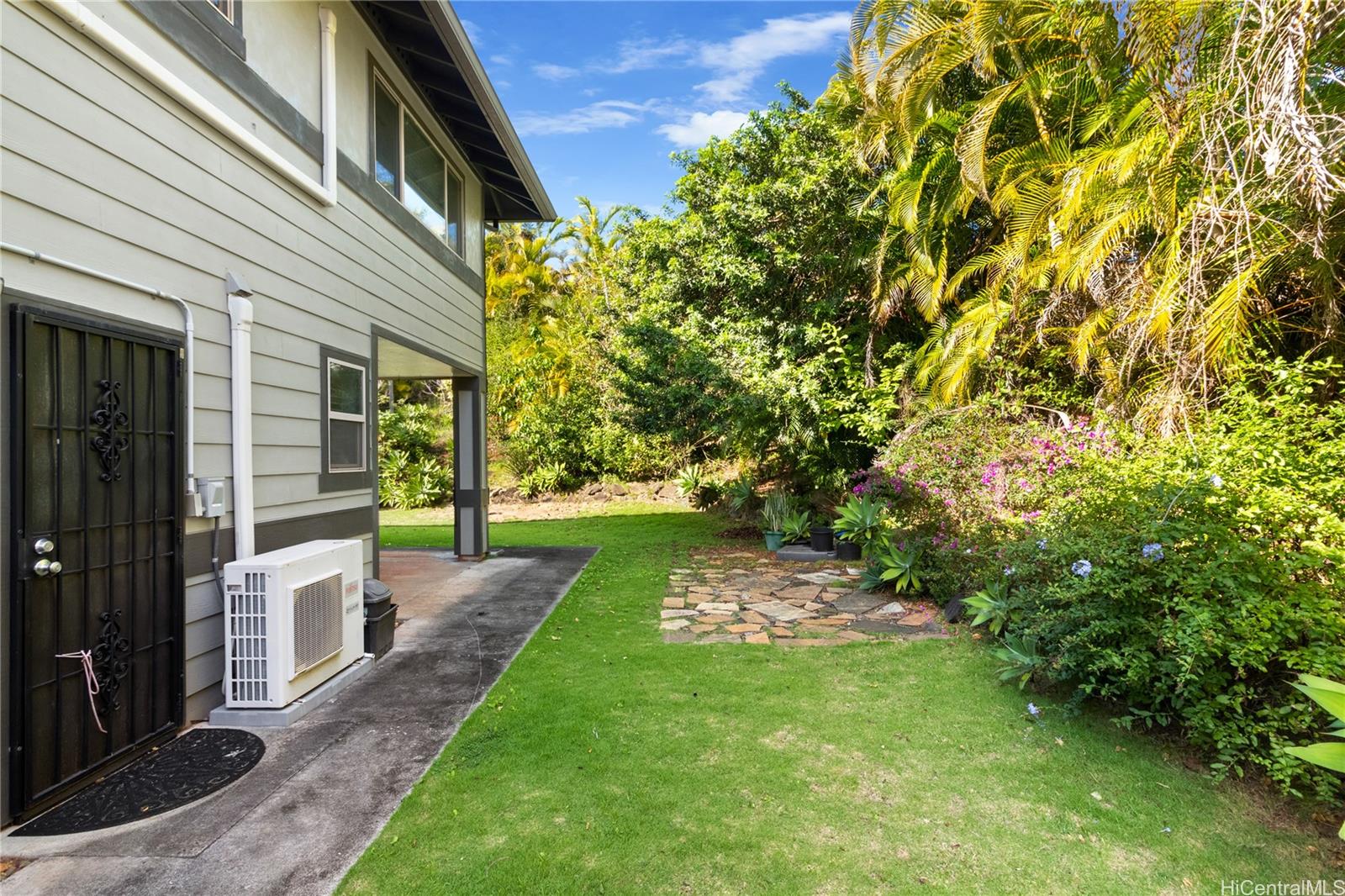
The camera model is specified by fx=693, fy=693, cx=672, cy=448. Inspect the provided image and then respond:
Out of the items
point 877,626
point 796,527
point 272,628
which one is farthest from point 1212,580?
point 796,527

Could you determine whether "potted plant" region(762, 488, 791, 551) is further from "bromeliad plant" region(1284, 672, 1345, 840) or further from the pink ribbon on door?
the pink ribbon on door

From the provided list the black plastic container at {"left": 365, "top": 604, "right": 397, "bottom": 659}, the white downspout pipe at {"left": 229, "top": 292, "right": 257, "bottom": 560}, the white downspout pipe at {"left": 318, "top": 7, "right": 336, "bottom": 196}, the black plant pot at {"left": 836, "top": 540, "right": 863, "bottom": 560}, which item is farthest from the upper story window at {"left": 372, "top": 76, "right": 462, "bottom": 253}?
the black plant pot at {"left": 836, "top": 540, "right": 863, "bottom": 560}

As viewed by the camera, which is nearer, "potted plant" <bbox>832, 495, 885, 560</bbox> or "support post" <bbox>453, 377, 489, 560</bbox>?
"potted plant" <bbox>832, 495, 885, 560</bbox>

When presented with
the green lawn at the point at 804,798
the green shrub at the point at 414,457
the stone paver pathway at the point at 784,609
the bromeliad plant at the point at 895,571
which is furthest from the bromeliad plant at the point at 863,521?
the green shrub at the point at 414,457

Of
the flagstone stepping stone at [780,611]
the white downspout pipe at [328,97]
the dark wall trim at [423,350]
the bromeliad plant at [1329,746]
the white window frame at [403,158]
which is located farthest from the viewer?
the flagstone stepping stone at [780,611]

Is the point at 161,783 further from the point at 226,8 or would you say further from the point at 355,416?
the point at 226,8

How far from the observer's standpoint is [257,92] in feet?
14.1

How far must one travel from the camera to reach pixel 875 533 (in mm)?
8273

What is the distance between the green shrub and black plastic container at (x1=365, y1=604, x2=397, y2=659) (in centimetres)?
1214

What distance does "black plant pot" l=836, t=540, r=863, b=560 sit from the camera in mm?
9406

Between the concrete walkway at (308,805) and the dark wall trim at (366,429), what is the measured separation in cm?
133

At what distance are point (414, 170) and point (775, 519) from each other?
664cm

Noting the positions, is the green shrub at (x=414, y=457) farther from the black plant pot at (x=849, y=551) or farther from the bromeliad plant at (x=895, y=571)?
the bromeliad plant at (x=895, y=571)

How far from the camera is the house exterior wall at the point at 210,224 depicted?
2.85 metres
